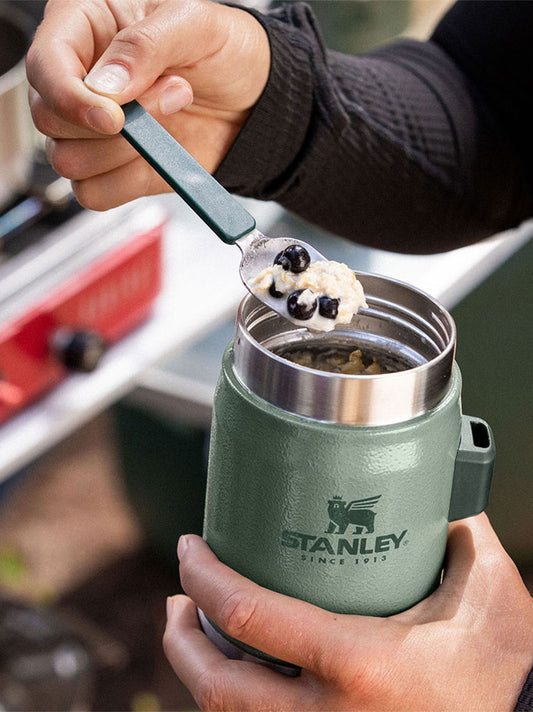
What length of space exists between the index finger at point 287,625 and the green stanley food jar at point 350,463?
0.05ft

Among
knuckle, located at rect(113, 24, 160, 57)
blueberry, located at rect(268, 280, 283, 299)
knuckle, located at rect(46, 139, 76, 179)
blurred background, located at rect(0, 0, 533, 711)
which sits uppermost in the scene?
knuckle, located at rect(113, 24, 160, 57)

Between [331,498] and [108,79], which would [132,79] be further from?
[331,498]

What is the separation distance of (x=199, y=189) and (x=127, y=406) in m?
1.29

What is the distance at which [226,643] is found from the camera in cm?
83

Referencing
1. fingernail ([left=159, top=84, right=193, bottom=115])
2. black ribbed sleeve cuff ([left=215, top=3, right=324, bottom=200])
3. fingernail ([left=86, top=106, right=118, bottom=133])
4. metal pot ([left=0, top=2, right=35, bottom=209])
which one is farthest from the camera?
metal pot ([left=0, top=2, right=35, bottom=209])

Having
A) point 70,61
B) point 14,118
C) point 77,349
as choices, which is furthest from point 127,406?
point 70,61

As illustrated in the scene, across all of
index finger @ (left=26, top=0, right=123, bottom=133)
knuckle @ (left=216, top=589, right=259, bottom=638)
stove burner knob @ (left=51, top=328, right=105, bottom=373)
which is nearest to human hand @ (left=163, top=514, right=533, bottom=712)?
knuckle @ (left=216, top=589, right=259, bottom=638)

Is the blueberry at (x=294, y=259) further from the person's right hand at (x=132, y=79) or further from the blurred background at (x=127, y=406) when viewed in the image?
the blurred background at (x=127, y=406)

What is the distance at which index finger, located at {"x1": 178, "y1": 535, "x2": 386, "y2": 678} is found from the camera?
721 millimetres

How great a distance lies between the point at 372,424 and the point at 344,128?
1.72 ft

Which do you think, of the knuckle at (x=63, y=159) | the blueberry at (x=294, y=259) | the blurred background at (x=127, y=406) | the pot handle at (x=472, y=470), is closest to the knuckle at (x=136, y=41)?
the knuckle at (x=63, y=159)

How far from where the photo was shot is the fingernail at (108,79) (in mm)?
788

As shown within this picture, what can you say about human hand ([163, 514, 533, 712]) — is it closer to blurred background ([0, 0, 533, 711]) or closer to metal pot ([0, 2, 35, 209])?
blurred background ([0, 0, 533, 711])

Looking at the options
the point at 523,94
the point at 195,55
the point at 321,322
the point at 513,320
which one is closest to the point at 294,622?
the point at 321,322
